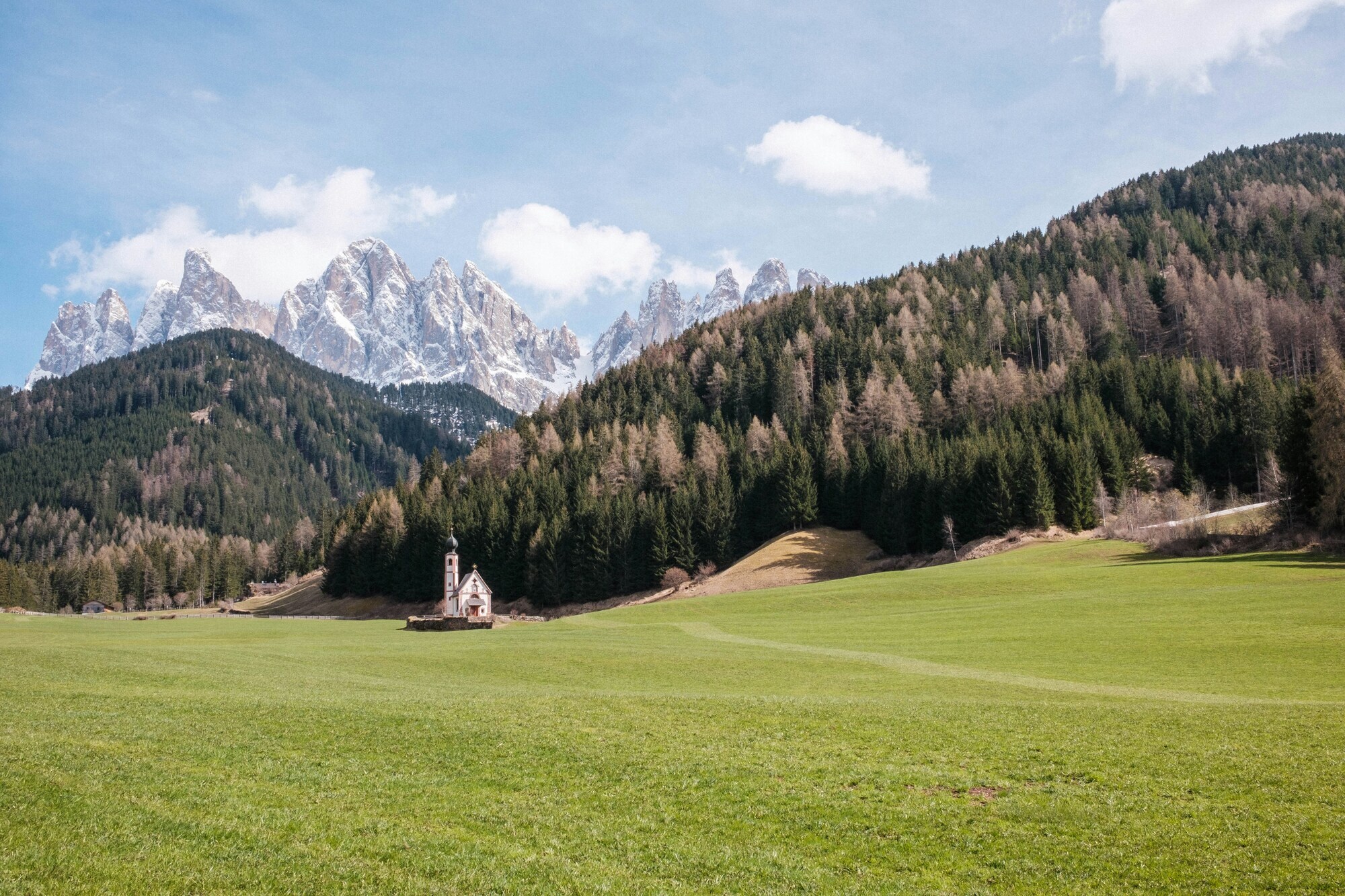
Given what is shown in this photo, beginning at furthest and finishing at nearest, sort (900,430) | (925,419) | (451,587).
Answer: (925,419) → (900,430) → (451,587)

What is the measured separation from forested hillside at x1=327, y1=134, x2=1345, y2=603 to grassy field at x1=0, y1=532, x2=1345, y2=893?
1943 inches

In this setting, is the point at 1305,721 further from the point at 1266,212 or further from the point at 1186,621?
the point at 1266,212

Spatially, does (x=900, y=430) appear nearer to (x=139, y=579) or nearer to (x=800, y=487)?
(x=800, y=487)

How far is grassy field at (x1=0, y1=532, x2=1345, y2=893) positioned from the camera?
11.8m

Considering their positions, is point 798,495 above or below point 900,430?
below

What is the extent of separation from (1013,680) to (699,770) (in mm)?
19059

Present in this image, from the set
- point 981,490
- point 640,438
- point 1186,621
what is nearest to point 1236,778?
point 1186,621

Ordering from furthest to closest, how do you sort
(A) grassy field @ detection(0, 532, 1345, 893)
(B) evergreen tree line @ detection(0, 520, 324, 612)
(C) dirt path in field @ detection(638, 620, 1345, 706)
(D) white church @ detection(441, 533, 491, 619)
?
(B) evergreen tree line @ detection(0, 520, 324, 612)
(D) white church @ detection(441, 533, 491, 619)
(C) dirt path in field @ detection(638, 620, 1345, 706)
(A) grassy field @ detection(0, 532, 1345, 893)

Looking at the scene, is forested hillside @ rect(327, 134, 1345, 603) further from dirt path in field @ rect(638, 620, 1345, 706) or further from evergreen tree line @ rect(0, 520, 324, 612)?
evergreen tree line @ rect(0, 520, 324, 612)

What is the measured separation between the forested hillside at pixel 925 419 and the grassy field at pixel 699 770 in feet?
162

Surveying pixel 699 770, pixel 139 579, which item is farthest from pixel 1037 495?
pixel 139 579

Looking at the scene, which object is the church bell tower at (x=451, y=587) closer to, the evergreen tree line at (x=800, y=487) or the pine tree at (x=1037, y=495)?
the evergreen tree line at (x=800, y=487)

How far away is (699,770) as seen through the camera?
17.4 m

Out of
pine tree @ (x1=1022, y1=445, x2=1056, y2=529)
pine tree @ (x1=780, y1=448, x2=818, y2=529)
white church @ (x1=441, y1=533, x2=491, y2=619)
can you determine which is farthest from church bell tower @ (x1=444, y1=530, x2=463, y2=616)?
pine tree @ (x1=1022, y1=445, x2=1056, y2=529)
